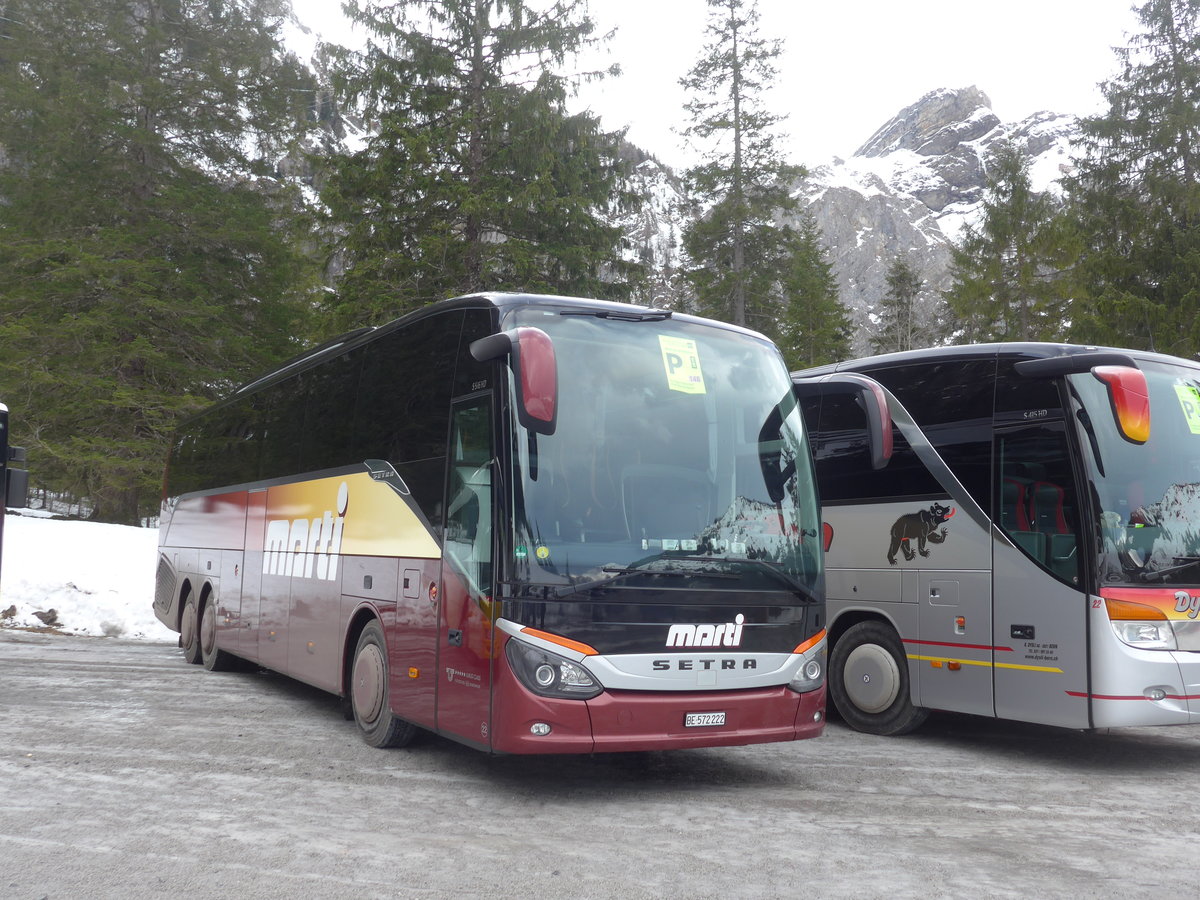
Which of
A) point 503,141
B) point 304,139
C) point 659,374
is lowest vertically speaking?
point 659,374

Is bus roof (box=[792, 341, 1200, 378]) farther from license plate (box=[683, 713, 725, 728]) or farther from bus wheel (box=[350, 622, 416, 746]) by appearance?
bus wheel (box=[350, 622, 416, 746])

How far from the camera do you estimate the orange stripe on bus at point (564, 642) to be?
20.7 feet

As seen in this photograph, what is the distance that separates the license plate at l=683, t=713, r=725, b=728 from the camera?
6.56 m

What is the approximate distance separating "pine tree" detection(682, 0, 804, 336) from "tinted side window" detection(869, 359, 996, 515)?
26801mm

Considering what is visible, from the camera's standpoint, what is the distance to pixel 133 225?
28203mm

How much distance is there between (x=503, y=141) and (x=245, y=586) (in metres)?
15.8

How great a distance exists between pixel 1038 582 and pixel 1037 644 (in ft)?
1.52

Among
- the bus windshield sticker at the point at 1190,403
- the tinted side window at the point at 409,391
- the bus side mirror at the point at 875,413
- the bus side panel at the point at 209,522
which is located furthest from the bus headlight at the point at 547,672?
the bus side panel at the point at 209,522

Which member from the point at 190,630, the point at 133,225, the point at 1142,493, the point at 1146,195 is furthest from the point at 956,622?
the point at 1146,195

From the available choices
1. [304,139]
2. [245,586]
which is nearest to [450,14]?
[304,139]

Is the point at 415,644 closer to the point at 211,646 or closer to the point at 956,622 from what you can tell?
the point at 956,622

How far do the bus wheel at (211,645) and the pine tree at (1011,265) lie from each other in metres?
30.3

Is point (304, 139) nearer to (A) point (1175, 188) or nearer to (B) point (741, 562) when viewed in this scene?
(A) point (1175, 188)

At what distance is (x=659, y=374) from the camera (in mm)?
7074
